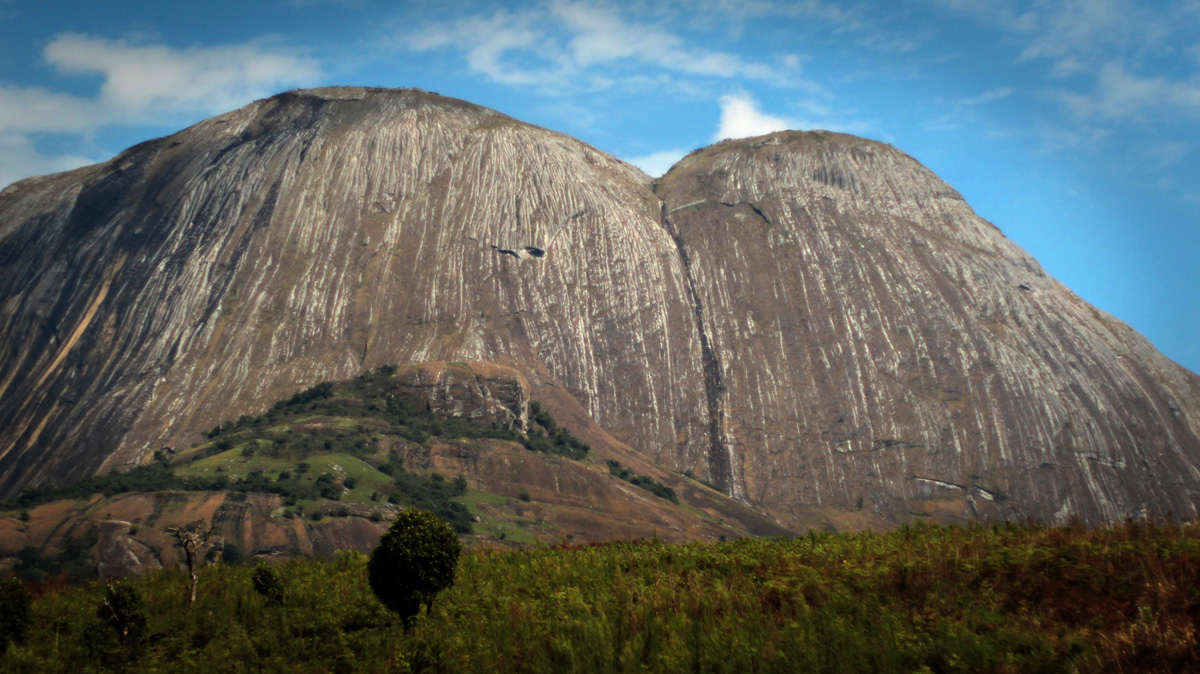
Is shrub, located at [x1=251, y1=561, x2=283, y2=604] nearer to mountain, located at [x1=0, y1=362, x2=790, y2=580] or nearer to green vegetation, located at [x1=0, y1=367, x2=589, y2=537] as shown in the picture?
mountain, located at [x1=0, y1=362, x2=790, y2=580]

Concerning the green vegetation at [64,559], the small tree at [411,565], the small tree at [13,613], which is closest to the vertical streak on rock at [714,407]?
the green vegetation at [64,559]

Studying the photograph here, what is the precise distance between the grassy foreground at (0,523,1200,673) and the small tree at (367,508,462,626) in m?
0.67

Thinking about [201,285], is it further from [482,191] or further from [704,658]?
[704,658]

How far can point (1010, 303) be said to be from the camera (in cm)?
15812

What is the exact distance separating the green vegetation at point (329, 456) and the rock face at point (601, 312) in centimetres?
900

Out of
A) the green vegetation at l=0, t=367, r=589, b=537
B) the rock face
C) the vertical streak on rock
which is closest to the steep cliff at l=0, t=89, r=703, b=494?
the rock face

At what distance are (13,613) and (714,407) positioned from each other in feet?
436

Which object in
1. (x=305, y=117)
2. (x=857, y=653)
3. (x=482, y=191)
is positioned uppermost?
(x=305, y=117)

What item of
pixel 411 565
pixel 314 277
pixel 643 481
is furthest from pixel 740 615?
pixel 314 277

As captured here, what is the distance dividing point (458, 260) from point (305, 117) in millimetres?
50153

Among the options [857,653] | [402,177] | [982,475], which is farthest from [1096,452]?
[857,653]

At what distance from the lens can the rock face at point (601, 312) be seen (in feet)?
443

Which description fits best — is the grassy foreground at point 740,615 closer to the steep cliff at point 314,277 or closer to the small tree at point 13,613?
the small tree at point 13,613

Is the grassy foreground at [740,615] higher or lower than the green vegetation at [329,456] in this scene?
lower
